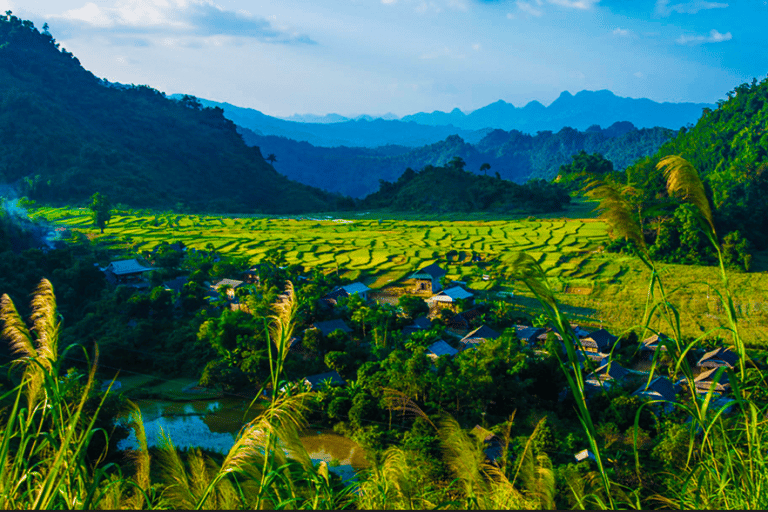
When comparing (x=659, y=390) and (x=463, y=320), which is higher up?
(x=463, y=320)

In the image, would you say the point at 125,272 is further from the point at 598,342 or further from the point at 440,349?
the point at 598,342

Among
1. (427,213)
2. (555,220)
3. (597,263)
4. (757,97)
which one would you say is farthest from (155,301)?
(757,97)

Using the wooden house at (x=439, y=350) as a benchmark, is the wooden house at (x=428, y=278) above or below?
above

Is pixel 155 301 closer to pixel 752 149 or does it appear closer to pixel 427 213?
pixel 427 213

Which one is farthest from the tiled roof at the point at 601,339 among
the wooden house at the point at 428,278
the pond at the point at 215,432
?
the pond at the point at 215,432

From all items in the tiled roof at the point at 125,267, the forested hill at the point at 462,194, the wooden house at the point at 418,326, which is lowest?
the wooden house at the point at 418,326

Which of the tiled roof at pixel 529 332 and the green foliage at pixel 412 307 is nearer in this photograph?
the tiled roof at pixel 529 332

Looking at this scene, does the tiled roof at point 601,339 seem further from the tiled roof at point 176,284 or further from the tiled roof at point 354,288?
the tiled roof at point 176,284

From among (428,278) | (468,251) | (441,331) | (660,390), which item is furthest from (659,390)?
(468,251)
